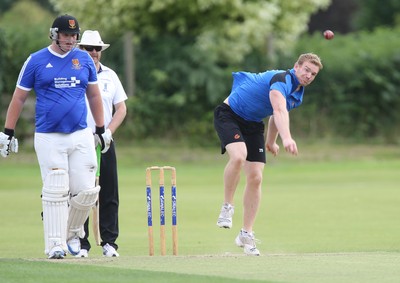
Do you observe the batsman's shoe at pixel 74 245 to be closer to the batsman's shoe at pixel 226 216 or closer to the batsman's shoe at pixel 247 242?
the batsman's shoe at pixel 226 216

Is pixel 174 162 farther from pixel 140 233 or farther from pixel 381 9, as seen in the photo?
pixel 381 9

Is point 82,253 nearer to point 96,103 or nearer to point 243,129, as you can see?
point 96,103

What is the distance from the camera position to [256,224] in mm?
15289

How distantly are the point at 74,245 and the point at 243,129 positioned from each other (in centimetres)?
195

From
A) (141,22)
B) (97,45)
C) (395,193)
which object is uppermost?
(141,22)

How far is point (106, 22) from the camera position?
29.7 meters

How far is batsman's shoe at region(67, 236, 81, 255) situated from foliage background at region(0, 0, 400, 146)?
17634 mm

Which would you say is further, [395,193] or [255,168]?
[395,193]

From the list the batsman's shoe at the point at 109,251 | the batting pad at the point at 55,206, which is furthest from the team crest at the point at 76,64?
the batsman's shoe at the point at 109,251

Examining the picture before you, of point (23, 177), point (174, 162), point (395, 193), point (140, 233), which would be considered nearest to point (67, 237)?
point (140, 233)

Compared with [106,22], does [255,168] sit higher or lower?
lower

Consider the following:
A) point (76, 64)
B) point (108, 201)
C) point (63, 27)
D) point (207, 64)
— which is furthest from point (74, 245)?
point (207, 64)

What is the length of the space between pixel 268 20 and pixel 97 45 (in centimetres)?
1923

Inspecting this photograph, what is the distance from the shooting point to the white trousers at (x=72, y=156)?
9.60m
